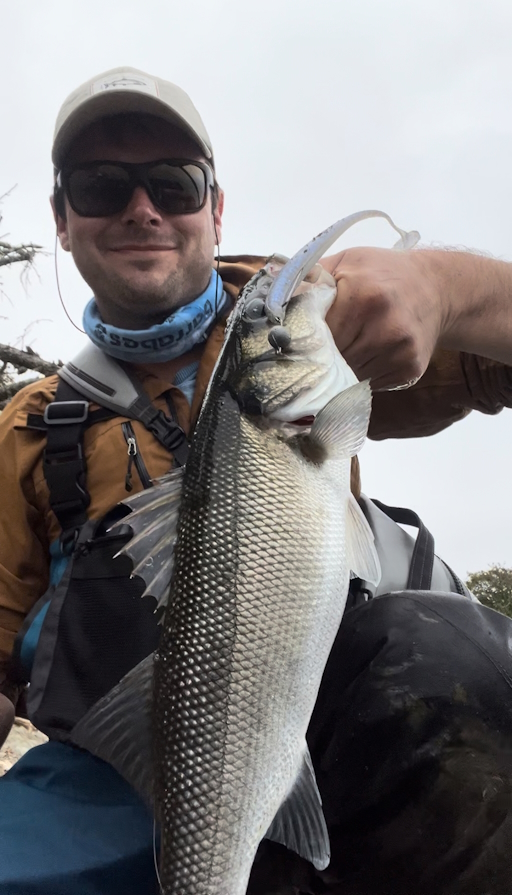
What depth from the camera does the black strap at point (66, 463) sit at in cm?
280

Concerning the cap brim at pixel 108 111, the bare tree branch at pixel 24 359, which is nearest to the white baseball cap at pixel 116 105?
the cap brim at pixel 108 111

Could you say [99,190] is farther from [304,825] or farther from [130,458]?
[304,825]

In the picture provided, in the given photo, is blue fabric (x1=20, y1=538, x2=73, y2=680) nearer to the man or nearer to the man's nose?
the man

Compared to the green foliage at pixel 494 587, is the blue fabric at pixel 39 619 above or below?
above

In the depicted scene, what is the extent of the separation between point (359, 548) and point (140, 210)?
2.03m

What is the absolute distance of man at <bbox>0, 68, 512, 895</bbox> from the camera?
1.96 m

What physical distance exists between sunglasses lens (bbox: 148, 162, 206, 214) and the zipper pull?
1150 millimetres

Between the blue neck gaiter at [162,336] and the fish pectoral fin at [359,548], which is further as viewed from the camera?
the blue neck gaiter at [162,336]

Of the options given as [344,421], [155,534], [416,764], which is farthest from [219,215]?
[416,764]

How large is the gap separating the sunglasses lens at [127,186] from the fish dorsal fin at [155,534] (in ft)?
5.69

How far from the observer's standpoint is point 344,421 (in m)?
1.89

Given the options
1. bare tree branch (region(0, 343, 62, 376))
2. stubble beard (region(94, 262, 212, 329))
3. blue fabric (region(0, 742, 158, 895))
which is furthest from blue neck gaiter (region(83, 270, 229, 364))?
bare tree branch (region(0, 343, 62, 376))

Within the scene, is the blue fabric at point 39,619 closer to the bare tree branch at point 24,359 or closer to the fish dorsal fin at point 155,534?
the fish dorsal fin at point 155,534

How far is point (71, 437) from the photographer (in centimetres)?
289
